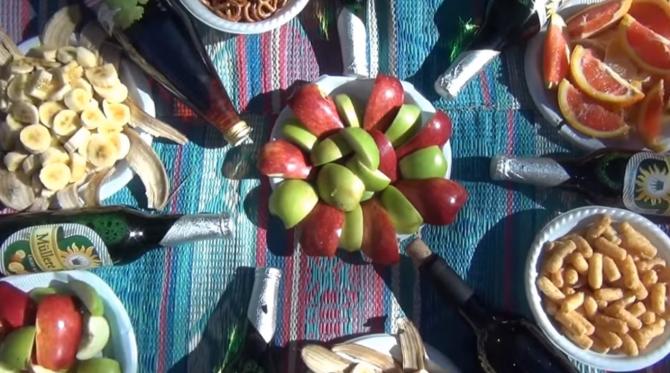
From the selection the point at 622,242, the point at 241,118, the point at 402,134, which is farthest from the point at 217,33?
the point at 622,242

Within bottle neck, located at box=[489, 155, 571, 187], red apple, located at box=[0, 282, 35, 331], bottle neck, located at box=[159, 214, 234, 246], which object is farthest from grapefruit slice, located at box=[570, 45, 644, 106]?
red apple, located at box=[0, 282, 35, 331]

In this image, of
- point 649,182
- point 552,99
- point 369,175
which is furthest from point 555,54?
point 369,175

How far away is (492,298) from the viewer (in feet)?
3.03

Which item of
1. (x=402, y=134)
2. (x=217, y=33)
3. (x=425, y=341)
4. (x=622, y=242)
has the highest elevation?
(x=217, y=33)

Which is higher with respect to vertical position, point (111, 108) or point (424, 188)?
point (111, 108)

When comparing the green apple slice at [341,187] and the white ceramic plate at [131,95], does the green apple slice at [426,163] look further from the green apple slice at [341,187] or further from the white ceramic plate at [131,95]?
the white ceramic plate at [131,95]

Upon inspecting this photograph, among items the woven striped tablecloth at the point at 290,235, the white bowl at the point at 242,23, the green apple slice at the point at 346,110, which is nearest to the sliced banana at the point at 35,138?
the woven striped tablecloth at the point at 290,235

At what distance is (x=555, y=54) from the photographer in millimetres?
950

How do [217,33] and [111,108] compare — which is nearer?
[111,108]

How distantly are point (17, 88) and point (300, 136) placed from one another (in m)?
0.32

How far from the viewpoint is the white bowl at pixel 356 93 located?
90 cm

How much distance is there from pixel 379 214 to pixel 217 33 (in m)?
0.32

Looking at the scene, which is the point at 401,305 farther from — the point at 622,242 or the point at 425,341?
the point at 622,242

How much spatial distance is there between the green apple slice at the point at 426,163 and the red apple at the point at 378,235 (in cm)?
5
